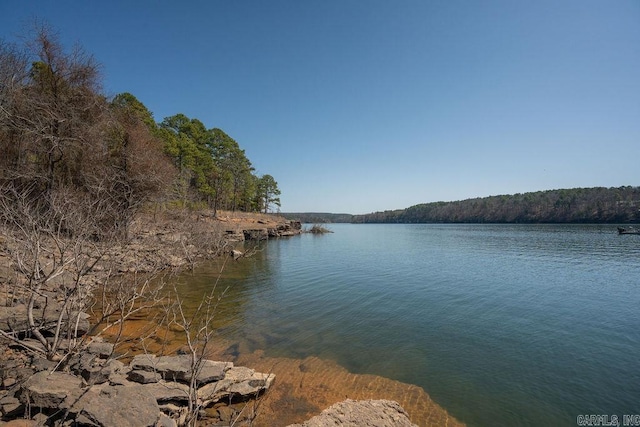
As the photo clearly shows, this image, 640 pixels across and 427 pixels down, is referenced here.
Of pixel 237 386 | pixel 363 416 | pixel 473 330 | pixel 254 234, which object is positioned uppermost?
pixel 254 234

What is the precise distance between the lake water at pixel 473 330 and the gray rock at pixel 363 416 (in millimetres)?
1683

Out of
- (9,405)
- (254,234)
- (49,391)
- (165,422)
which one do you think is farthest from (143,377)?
(254,234)

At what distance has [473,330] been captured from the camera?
10430 mm

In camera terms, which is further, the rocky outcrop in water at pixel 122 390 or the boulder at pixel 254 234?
the boulder at pixel 254 234

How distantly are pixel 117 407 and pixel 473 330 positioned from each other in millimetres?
10697

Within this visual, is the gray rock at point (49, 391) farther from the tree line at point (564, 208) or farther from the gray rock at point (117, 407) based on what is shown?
the tree line at point (564, 208)

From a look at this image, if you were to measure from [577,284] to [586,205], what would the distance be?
349 feet

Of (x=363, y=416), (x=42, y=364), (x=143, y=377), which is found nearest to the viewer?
(x=363, y=416)

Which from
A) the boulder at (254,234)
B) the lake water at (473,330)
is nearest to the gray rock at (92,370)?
the lake water at (473,330)

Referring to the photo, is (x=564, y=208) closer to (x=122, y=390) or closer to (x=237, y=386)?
(x=237, y=386)

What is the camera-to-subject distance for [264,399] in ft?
20.7

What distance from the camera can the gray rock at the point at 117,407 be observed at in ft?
13.0

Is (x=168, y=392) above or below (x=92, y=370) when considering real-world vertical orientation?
below

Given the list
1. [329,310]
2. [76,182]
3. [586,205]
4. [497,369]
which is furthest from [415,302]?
[586,205]
